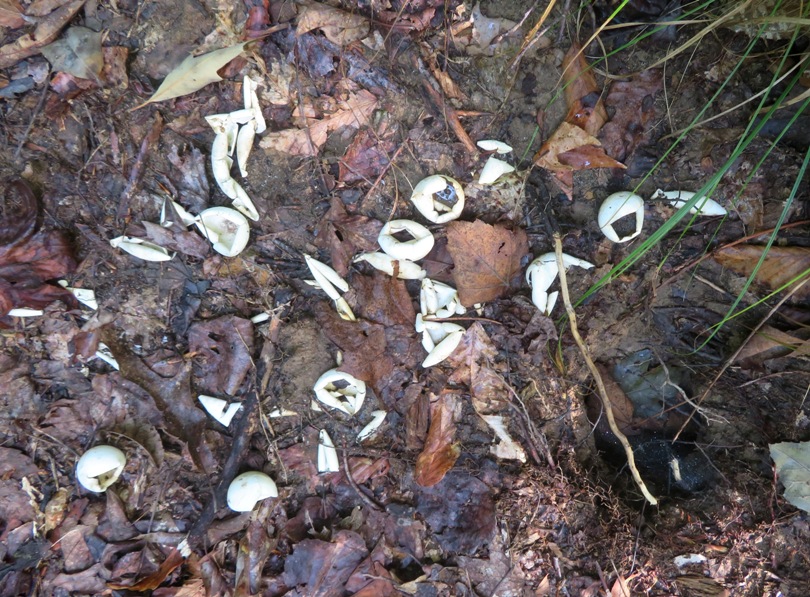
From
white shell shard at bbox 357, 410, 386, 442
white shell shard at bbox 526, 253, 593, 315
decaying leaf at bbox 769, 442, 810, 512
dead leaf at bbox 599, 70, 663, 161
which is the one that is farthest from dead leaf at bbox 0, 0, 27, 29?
decaying leaf at bbox 769, 442, 810, 512

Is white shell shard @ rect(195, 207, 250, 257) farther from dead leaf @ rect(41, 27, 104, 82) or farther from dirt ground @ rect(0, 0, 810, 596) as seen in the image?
dead leaf @ rect(41, 27, 104, 82)

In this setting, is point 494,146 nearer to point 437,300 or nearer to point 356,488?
point 437,300

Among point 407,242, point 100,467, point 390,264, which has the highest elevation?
point 407,242

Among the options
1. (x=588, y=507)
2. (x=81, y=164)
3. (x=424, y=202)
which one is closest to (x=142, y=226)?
(x=81, y=164)

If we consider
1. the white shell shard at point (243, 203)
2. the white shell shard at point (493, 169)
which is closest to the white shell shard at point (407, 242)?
the white shell shard at point (493, 169)

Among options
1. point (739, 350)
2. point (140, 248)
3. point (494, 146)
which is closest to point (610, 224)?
point (494, 146)

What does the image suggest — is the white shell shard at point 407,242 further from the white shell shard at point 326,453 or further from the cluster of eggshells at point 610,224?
the white shell shard at point 326,453
